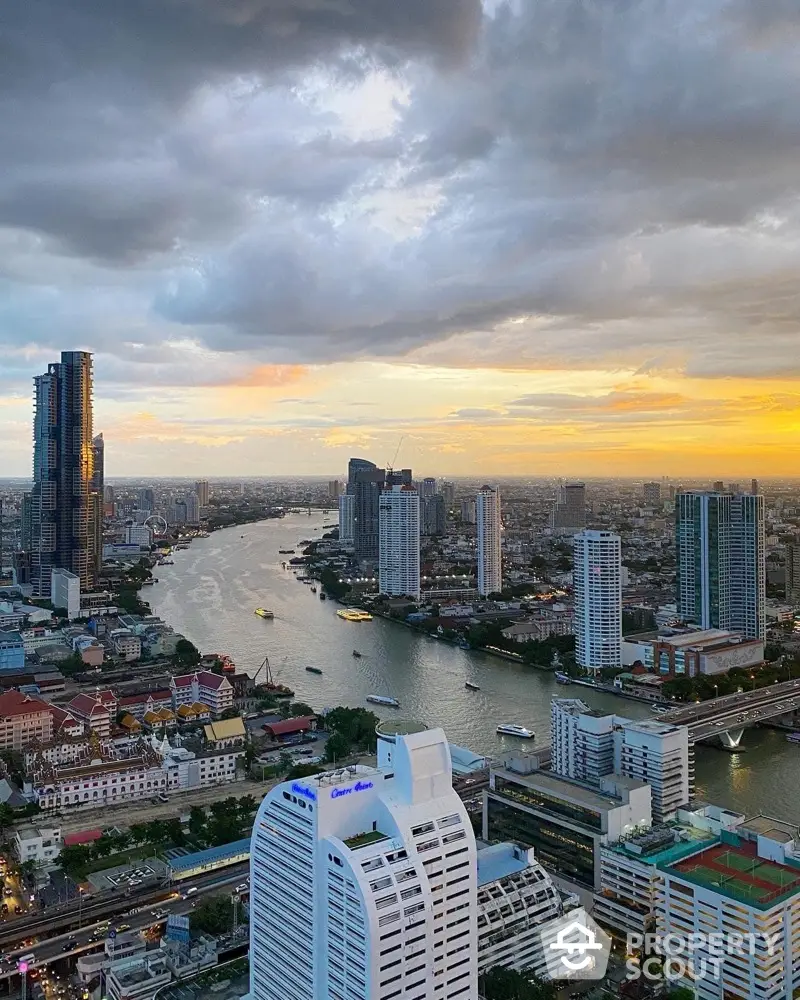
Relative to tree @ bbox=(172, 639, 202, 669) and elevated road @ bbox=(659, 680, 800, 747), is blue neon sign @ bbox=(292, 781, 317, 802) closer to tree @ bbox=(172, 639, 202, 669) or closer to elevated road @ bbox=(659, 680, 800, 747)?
elevated road @ bbox=(659, 680, 800, 747)

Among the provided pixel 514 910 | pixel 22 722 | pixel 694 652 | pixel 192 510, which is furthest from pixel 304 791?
pixel 192 510

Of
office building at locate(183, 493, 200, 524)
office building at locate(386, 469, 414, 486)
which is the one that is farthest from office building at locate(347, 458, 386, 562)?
office building at locate(183, 493, 200, 524)

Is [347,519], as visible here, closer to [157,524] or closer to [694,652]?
[157,524]

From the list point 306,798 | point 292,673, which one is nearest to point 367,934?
point 306,798

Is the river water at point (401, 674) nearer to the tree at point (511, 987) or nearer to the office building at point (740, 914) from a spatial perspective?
the office building at point (740, 914)

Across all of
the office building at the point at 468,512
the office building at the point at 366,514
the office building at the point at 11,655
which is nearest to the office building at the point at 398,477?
the office building at the point at 366,514
